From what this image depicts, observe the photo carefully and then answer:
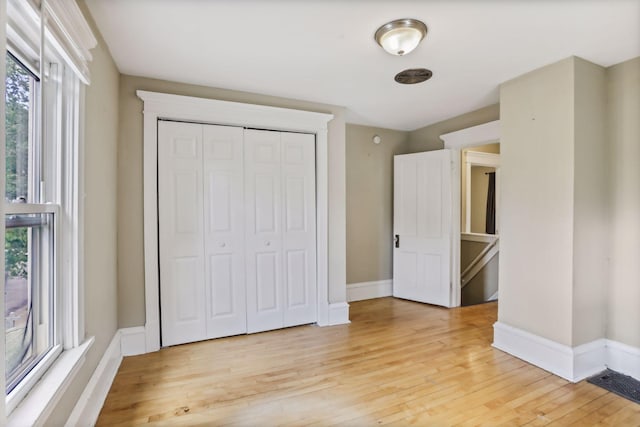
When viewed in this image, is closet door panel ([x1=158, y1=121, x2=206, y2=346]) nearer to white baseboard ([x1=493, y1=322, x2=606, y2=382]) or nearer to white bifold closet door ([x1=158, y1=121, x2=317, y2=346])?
white bifold closet door ([x1=158, y1=121, x2=317, y2=346])

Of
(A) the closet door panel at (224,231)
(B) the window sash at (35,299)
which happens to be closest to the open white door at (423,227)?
(A) the closet door panel at (224,231)

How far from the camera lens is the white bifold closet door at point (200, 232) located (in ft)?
8.99

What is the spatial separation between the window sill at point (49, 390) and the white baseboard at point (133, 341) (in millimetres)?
1042

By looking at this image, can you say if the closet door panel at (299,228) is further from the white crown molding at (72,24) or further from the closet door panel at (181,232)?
the white crown molding at (72,24)

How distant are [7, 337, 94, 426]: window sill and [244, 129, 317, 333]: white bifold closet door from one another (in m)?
1.60

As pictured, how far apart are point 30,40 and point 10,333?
1.21 meters

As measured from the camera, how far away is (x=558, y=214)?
2328 mm

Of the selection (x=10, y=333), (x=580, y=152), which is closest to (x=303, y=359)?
(x=10, y=333)

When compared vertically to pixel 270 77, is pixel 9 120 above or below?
below

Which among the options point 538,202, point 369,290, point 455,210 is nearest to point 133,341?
point 369,290

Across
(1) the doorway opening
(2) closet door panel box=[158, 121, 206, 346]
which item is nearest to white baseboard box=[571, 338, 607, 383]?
(1) the doorway opening

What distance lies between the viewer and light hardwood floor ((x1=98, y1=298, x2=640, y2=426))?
1818mm

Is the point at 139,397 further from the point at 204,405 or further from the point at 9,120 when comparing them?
the point at 9,120

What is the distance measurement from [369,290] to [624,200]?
2.81 metres
